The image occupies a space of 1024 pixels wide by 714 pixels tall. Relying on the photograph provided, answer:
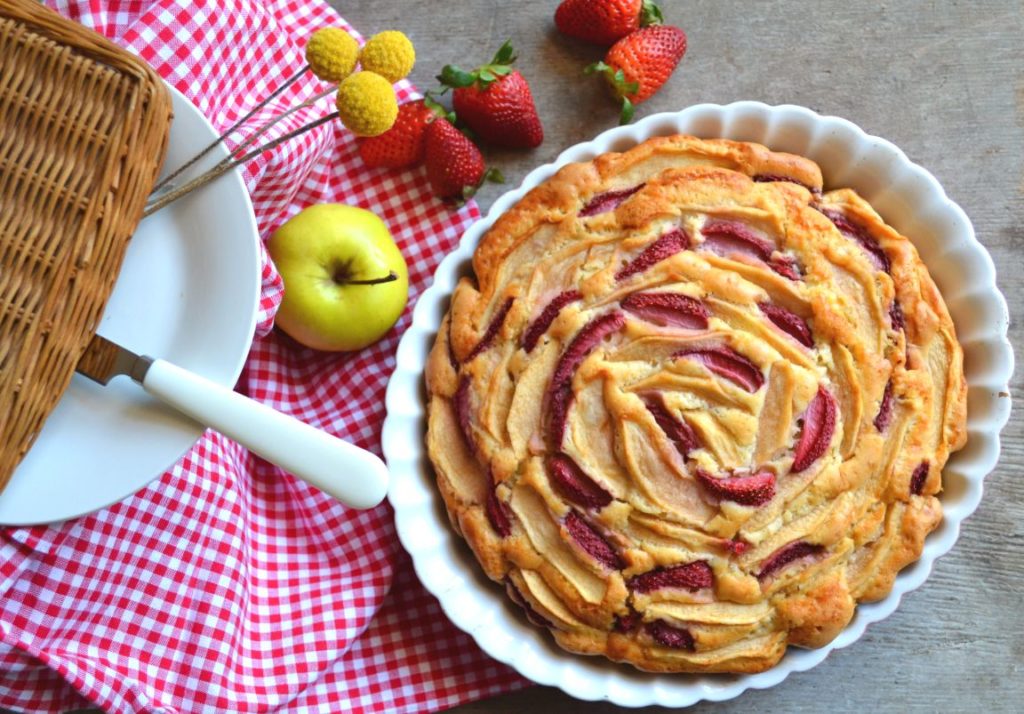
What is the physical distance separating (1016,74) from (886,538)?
3.61ft

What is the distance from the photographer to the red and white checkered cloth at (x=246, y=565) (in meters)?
1.80

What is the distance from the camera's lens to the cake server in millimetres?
1513

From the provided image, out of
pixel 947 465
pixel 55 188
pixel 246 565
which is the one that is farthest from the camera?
pixel 246 565

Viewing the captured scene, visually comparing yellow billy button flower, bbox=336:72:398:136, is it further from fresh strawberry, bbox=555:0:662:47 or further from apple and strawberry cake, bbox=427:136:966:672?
fresh strawberry, bbox=555:0:662:47

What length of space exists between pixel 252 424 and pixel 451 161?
28.3 inches

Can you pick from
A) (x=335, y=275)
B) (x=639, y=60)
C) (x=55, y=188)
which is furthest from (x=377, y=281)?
(x=639, y=60)

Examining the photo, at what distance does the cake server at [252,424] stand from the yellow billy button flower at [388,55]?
59 cm

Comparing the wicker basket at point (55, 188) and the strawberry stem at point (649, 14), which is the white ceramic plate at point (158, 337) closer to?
the wicker basket at point (55, 188)

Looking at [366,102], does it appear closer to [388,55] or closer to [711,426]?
[388,55]

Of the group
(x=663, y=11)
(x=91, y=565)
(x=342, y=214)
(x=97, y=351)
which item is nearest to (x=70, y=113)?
(x=97, y=351)

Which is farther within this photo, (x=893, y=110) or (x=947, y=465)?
(x=893, y=110)

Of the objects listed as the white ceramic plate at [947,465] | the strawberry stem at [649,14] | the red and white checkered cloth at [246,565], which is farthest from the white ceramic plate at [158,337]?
the strawberry stem at [649,14]

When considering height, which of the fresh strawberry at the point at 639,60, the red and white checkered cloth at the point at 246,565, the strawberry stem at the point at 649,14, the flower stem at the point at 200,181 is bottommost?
the red and white checkered cloth at the point at 246,565

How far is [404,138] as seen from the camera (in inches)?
77.1
